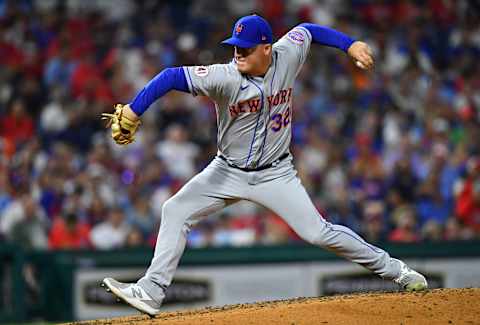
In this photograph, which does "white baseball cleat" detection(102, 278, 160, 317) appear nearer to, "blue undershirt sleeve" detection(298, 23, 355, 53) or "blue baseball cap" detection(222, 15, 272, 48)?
"blue baseball cap" detection(222, 15, 272, 48)

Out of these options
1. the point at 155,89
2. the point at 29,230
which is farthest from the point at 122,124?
the point at 29,230

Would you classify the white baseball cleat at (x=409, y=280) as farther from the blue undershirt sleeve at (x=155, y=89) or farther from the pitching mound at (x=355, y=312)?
the blue undershirt sleeve at (x=155, y=89)

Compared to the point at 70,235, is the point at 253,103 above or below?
above

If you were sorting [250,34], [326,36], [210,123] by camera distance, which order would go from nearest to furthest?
[250,34]
[326,36]
[210,123]

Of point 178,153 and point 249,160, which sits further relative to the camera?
point 178,153

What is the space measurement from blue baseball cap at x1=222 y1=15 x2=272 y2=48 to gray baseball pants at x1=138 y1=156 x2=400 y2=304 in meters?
0.81

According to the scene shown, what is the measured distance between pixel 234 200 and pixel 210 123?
7.07m

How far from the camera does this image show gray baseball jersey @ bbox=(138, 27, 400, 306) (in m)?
6.50

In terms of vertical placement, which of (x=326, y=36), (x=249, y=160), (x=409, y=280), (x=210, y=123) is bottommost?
(x=409, y=280)

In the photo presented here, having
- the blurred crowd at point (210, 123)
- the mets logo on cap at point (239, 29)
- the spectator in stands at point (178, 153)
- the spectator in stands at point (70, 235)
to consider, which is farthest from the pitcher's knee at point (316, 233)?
the spectator in stands at point (178, 153)

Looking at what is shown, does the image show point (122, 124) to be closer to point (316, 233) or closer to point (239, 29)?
point (239, 29)

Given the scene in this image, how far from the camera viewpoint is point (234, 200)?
671 cm

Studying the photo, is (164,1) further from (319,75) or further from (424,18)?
(424,18)

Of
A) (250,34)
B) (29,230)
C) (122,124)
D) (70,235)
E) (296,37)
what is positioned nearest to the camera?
(122,124)
